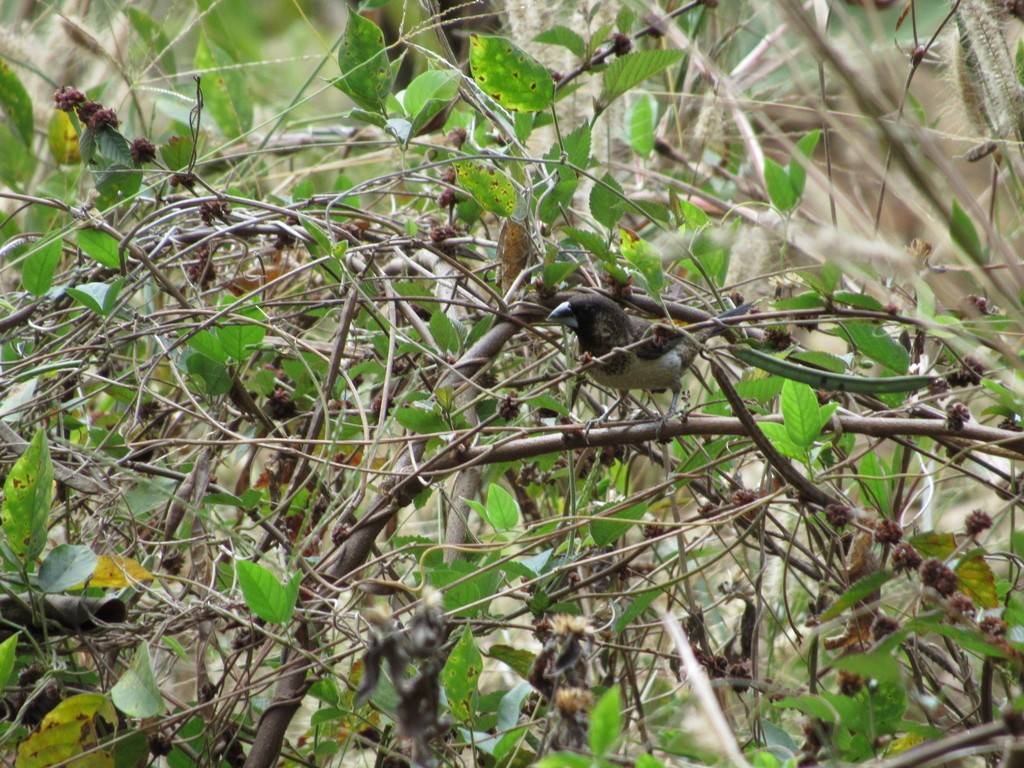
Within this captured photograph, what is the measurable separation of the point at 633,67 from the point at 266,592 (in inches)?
53.8

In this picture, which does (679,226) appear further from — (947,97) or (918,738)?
(918,738)

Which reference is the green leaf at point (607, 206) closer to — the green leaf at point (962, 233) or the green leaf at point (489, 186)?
the green leaf at point (489, 186)

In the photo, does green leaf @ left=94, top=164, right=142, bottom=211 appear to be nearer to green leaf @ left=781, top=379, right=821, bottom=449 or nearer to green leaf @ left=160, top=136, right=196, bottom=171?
green leaf @ left=160, top=136, right=196, bottom=171

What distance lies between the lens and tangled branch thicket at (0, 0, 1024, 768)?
1.54 m

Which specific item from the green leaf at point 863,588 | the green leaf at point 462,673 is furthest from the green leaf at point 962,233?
the green leaf at point 462,673

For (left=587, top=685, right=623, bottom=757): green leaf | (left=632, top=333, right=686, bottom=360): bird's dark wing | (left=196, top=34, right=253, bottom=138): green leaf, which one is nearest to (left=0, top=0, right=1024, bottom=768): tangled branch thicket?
(left=587, top=685, right=623, bottom=757): green leaf

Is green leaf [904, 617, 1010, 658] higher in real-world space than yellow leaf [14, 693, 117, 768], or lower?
higher

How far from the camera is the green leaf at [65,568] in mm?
1708

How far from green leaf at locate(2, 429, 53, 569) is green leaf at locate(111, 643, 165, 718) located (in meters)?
0.29

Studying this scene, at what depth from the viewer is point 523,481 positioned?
2404 mm

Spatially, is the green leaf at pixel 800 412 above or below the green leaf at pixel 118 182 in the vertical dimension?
below

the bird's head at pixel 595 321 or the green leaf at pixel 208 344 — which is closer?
the green leaf at pixel 208 344

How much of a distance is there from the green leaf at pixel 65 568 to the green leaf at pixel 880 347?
1475 mm

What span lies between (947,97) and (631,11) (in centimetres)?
81
